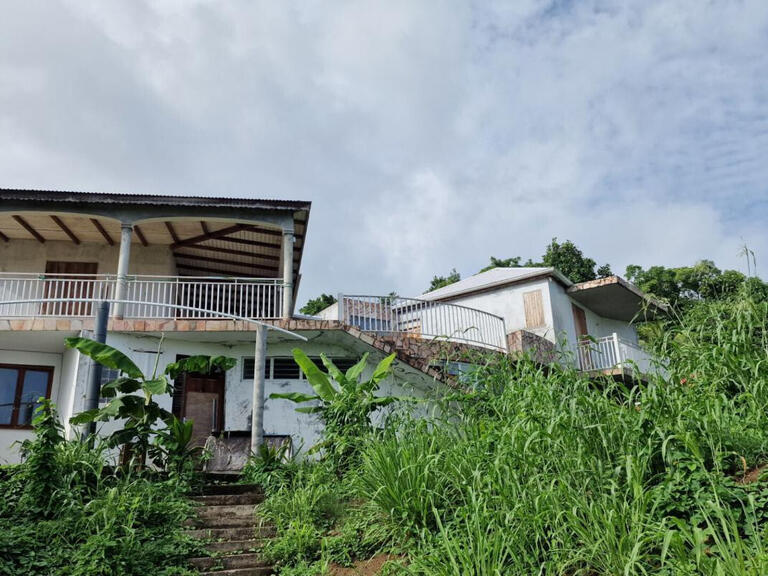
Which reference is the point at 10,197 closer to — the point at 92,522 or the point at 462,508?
the point at 92,522

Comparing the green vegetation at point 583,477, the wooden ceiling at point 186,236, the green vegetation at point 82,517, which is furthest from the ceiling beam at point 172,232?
the green vegetation at point 583,477

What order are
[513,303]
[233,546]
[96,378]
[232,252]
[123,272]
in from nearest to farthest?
[233,546], [96,378], [123,272], [232,252], [513,303]

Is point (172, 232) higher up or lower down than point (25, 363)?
higher up


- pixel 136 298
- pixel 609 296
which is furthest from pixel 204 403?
pixel 609 296

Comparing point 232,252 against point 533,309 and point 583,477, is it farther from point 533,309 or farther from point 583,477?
point 583,477

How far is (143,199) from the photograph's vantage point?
42.2 feet

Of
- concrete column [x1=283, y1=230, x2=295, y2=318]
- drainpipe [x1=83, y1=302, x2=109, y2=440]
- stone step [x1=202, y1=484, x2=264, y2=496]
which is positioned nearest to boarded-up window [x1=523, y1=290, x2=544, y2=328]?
concrete column [x1=283, y1=230, x2=295, y2=318]

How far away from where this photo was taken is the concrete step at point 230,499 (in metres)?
7.93

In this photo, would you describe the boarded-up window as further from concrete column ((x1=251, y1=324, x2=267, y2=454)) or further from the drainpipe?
the drainpipe

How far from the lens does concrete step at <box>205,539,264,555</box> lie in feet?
21.7

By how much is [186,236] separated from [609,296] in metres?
12.1

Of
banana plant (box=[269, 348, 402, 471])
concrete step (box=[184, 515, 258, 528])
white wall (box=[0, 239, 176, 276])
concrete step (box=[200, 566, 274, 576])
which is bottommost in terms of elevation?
concrete step (box=[200, 566, 274, 576])

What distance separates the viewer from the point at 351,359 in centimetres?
1318

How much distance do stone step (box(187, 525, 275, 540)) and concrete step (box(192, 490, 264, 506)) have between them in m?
0.84
